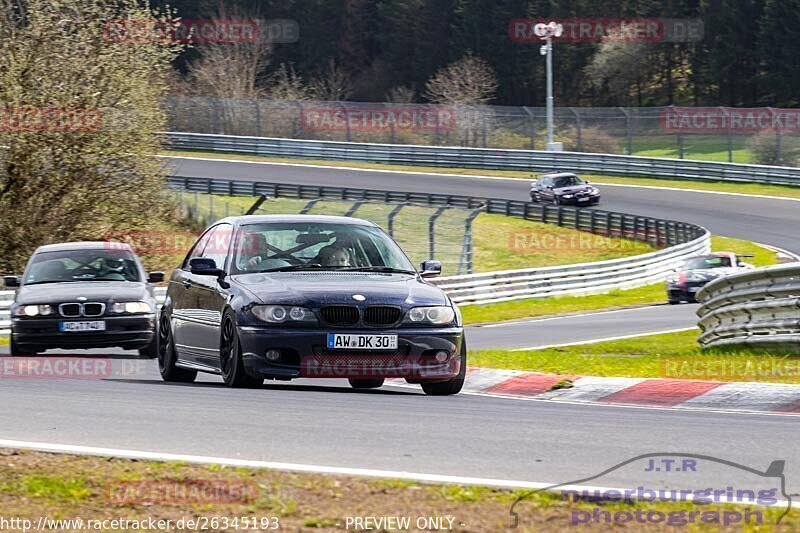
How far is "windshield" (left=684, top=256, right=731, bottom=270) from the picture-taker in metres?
31.2

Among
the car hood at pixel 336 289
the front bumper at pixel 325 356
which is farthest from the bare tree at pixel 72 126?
the front bumper at pixel 325 356

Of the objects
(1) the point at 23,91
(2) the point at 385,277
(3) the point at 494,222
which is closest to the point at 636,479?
(2) the point at 385,277

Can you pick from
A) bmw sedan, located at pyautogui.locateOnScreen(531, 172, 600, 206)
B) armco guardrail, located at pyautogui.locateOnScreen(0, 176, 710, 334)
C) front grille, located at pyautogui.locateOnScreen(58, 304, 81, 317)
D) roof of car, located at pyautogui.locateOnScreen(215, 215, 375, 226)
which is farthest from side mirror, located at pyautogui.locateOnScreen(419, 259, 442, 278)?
bmw sedan, located at pyautogui.locateOnScreen(531, 172, 600, 206)

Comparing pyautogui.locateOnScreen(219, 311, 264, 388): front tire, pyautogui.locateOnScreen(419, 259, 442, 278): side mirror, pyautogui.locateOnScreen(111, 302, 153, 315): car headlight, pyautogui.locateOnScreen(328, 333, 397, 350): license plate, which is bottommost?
pyautogui.locateOnScreen(111, 302, 153, 315): car headlight

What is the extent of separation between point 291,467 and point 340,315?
11.7ft

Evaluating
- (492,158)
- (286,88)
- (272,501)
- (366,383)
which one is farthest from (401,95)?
(272,501)

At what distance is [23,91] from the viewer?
29.3 meters

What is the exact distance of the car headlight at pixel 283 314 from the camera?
403 inches

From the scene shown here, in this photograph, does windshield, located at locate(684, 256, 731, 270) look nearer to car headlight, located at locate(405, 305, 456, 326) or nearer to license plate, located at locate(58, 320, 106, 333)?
license plate, located at locate(58, 320, 106, 333)

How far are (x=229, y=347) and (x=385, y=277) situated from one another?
1.36 metres

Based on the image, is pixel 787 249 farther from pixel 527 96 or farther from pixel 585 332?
pixel 527 96

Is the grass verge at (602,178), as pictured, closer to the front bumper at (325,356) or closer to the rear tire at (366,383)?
the rear tire at (366,383)

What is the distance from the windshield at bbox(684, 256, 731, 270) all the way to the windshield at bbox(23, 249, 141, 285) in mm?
17315

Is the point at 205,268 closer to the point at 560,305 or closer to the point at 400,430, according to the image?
the point at 400,430
